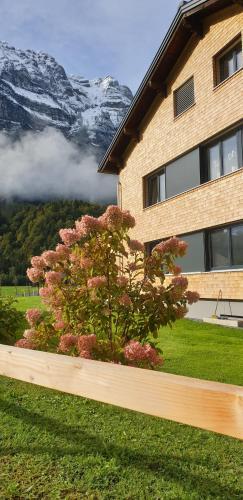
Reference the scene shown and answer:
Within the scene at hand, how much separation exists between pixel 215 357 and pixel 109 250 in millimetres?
4477

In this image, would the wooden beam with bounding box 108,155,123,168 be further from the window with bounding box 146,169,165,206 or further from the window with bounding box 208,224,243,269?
the window with bounding box 208,224,243,269

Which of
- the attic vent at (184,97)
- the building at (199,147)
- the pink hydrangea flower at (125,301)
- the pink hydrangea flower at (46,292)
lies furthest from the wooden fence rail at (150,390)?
the attic vent at (184,97)

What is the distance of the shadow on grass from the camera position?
3473 millimetres

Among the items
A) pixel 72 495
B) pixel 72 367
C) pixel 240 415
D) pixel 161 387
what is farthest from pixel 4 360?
pixel 240 415

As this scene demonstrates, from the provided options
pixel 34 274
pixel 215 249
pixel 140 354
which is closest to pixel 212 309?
pixel 215 249

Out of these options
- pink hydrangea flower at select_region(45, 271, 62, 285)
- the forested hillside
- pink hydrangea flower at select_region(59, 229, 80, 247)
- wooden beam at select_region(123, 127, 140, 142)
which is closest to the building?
wooden beam at select_region(123, 127, 140, 142)

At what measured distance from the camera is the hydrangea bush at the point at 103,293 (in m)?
4.88

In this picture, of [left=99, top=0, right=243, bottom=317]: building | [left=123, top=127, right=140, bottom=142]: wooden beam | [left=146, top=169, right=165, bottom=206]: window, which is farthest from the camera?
[left=123, top=127, right=140, bottom=142]: wooden beam

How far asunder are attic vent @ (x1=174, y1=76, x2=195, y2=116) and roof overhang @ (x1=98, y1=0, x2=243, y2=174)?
928 mm

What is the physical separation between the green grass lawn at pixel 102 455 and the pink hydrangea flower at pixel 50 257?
5.96 ft

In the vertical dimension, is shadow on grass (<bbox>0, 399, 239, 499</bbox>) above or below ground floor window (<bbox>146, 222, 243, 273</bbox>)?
below

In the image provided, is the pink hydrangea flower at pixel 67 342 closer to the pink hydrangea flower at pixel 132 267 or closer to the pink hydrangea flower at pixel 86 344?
the pink hydrangea flower at pixel 86 344

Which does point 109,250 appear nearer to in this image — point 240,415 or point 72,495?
point 72,495

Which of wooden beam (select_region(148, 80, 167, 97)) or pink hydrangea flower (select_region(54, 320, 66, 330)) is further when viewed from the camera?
wooden beam (select_region(148, 80, 167, 97))
